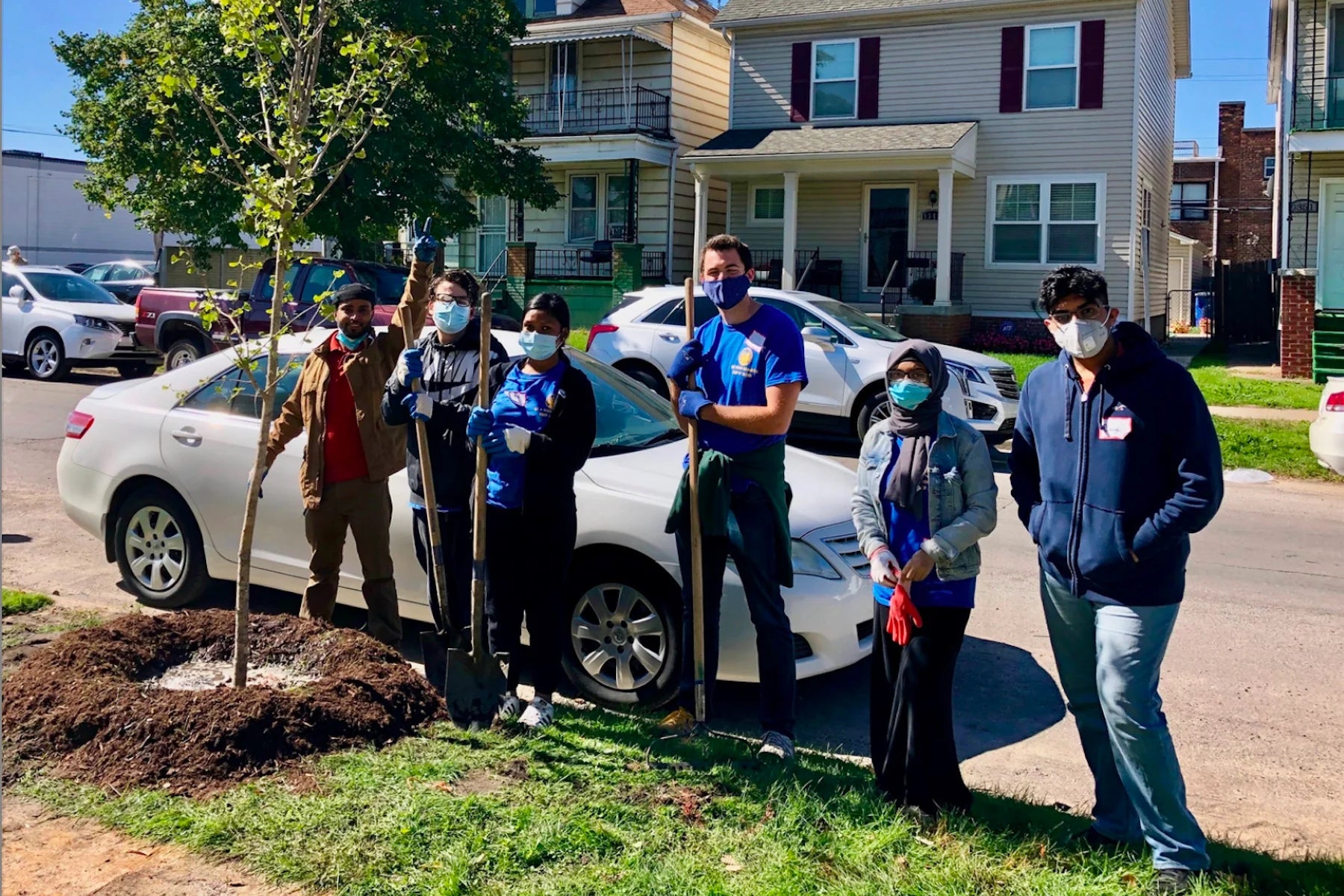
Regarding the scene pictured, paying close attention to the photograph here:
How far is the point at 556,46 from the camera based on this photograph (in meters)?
29.6

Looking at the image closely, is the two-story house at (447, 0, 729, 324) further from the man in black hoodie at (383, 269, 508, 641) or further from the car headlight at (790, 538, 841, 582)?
the car headlight at (790, 538, 841, 582)

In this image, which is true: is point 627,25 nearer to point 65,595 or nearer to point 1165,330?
point 1165,330

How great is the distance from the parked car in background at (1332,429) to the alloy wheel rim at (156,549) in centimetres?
932

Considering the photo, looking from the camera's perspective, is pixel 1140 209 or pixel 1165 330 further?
pixel 1165 330

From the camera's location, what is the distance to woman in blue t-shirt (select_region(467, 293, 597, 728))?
16.8 feet

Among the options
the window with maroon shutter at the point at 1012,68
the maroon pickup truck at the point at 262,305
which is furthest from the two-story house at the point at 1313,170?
the maroon pickup truck at the point at 262,305

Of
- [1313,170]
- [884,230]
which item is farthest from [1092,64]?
[884,230]

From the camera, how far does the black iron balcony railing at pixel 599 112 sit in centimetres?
2811

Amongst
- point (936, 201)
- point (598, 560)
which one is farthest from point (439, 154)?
point (598, 560)

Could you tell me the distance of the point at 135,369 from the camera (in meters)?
21.4

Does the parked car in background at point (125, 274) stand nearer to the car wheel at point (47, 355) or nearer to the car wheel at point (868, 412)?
the car wheel at point (47, 355)

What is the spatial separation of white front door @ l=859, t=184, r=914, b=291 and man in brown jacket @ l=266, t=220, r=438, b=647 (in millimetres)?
20767

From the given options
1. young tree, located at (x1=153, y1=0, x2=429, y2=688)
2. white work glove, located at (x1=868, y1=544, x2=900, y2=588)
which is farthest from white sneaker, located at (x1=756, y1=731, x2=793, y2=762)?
young tree, located at (x1=153, y1=0, x2=429, y2=688)

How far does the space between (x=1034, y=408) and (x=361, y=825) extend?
2580 mm
